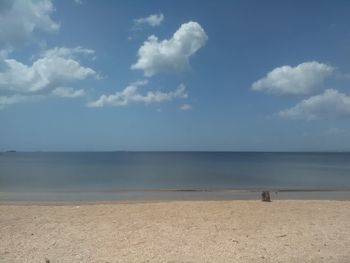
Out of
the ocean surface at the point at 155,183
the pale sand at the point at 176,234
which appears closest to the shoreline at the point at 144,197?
the ocean surface at the point at 155,183

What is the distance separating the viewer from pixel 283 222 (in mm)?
10852

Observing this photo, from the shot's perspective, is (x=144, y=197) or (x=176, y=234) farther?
(x=144, y=197)

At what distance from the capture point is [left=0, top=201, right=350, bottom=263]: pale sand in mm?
7230

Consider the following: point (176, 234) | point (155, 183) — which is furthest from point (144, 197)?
point (176, 234)

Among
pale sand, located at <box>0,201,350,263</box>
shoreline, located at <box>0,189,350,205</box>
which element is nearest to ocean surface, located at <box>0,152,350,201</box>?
shoreline, located at <box>0,189,350,205</box>

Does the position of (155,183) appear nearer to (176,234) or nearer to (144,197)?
(144,197)

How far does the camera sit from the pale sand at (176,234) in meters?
7.23

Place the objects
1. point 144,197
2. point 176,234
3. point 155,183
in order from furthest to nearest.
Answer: point 155,183, point 144,197, point 176,234

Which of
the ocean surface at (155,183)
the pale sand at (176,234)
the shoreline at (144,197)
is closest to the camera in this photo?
the pale sand at (176,234)

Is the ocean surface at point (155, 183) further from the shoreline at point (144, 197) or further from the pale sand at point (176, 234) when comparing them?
the pale sand at point (176, 234)

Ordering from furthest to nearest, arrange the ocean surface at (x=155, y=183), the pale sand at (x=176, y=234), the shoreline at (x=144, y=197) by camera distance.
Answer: the ocean surface at (x=155, y=183) < the shoreline at (x=144, y=197) < the pale sand at (x=176, y=234)

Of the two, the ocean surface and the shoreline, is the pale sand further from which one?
the ocean surface

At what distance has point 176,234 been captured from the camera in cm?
923

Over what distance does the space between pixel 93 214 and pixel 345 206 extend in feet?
30.5
